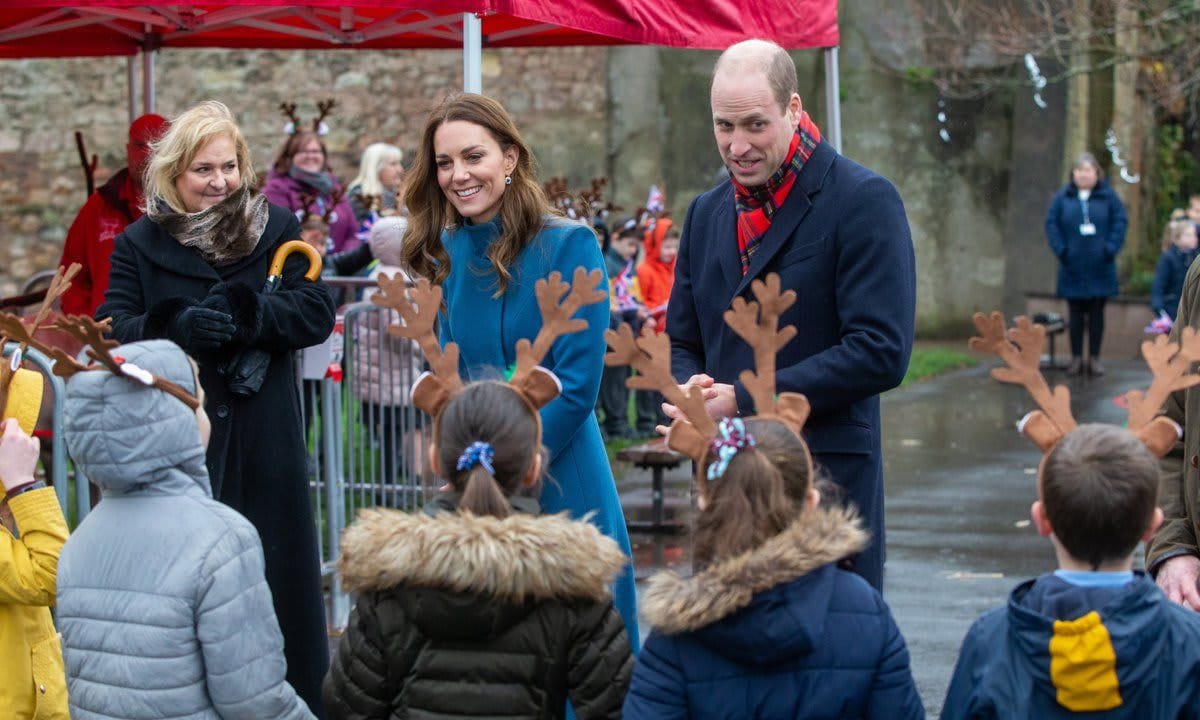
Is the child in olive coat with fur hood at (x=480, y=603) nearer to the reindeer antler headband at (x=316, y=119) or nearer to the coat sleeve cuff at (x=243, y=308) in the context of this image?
the coat sleeve cuff at (x=243, y=308)

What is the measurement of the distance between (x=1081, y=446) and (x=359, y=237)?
25.0 feet

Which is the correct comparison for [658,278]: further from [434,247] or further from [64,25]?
[434,247]

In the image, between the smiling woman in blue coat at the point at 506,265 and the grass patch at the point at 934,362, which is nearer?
the smiling woman in blue coat at the point at 506,265

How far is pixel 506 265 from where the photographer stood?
3990 mm

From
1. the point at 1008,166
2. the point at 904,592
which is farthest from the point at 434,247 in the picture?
the point at 1008,166

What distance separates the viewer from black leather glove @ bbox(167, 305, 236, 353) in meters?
4.38

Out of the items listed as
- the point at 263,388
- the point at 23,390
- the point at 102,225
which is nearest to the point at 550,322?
the point at 23,390

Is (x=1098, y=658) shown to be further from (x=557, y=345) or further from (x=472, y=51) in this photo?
(x=472, y=51)

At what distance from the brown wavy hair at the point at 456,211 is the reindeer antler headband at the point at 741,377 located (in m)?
0.90

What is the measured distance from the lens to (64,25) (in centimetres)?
740

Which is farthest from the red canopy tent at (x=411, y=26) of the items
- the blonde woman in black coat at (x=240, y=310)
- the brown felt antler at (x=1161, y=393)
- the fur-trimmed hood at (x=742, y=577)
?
the brown felt antler at (x=1161, y=393)

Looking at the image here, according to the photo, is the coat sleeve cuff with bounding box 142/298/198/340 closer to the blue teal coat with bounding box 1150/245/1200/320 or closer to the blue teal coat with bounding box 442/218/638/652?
the blue teal coat with bounding box 442/218/638/652

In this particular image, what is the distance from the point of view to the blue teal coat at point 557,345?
152 inches

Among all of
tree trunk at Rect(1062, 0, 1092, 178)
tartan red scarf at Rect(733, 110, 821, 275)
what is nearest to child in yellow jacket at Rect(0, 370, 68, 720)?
tartan red scarf at Rect(733, 110, 821, 275)
